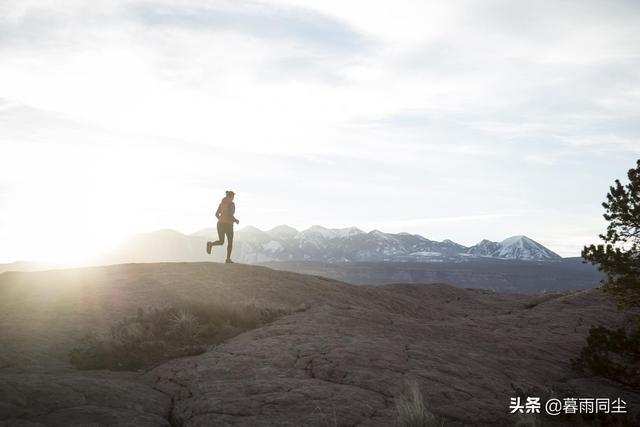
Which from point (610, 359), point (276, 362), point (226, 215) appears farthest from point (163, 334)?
point (610, 359)

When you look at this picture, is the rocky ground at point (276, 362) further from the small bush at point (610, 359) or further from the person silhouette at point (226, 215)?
the person silhouette at point (226, 215)

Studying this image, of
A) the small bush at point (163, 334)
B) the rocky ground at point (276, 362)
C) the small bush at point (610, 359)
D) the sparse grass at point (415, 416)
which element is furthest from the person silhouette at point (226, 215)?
the sparse grass at point (415, 416)

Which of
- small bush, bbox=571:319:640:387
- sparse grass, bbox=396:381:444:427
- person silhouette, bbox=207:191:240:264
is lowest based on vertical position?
small bush, bbox=571:319:640:387

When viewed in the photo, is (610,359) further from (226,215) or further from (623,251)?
(226,215)

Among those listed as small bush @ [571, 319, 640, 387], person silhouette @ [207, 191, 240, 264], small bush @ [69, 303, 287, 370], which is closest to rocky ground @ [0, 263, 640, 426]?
small bush @ [571, 319, 640, 387]

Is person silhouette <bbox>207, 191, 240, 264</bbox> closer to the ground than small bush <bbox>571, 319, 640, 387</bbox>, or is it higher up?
higher up

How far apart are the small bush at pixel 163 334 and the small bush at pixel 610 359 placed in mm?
8548

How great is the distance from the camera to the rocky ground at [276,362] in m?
7.48

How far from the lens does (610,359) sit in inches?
515

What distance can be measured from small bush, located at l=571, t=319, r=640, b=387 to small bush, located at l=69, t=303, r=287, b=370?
855 cm

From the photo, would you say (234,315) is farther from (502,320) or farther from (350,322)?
(502,320)

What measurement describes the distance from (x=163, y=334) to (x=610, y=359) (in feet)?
38.6

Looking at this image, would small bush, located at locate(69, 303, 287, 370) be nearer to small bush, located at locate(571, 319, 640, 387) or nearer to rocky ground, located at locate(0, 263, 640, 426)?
rocky ground, located at locate(0, 263, 640, 426)

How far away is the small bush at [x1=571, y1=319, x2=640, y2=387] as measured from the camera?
12750 mm
